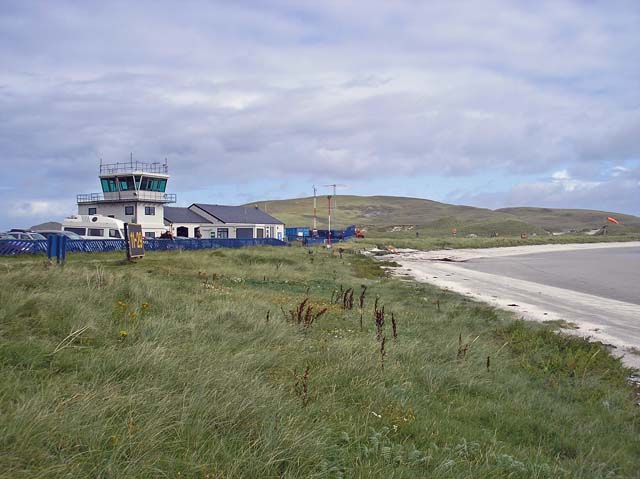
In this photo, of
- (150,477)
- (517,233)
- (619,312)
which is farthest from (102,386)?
(517,233)

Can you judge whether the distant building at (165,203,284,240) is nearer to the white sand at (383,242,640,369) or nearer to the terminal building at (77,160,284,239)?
the terminal building at (77,160,284,239)

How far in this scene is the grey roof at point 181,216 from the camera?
185 ft

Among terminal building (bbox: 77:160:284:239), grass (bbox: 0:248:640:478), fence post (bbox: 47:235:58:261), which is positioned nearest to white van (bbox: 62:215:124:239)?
terminal building (bbox: 77:160:284:239)

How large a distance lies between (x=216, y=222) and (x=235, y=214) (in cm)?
354

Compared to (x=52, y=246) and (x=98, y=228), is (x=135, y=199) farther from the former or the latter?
(x=52, y=246)

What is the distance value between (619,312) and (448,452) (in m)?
17.1

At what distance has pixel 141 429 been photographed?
4.03 m

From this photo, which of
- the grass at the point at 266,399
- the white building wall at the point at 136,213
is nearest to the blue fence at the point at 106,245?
the white building wall at the point at 136,213

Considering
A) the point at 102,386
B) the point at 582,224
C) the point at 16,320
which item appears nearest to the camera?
the point at 102,386

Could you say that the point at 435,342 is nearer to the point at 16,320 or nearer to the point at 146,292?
the point at 146,292

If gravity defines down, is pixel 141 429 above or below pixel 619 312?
above

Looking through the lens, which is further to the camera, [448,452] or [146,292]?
[146,292]

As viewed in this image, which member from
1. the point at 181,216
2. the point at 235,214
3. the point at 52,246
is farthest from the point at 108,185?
the point at 52,246

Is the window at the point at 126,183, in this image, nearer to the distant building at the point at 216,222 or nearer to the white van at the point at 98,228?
the distant building at the point at 216,222
